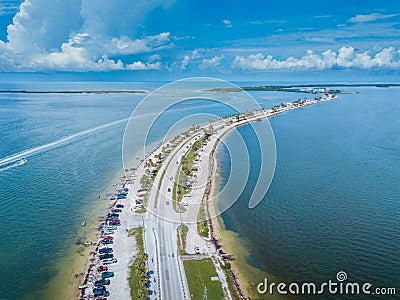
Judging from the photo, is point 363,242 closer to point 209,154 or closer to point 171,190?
point 171,190

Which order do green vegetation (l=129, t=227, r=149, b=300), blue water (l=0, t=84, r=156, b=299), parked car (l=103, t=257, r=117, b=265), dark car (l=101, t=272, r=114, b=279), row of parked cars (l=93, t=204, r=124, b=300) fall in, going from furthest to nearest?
1. blue water (l=0, t=84, r=156, b=299)
2. parked car (l=103, t=257, r=117, b=265)
3. dark car (l=101, t=272, r=114, b=279)
4. row of parked cars (l=93, t=204, r=124, b=300)
5. green vegetation (l=129, t=227, r=149, b=300)

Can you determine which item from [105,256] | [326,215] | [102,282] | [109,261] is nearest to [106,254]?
[105,256]

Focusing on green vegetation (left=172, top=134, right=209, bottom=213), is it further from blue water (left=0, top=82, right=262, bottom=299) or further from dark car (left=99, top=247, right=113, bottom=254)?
dark car (left=99, top=247, right=113, bottom=254)

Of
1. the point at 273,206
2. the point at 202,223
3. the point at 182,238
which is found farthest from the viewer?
the point at 273,206

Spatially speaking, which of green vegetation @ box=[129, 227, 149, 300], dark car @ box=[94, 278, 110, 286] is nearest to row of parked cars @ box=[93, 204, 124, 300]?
dark car @ box=[94, 278, 110, 286]

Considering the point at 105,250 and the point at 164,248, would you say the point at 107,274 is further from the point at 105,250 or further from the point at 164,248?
the point at 164,248

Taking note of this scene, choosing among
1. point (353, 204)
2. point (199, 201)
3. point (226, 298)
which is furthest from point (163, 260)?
point (353, 204)

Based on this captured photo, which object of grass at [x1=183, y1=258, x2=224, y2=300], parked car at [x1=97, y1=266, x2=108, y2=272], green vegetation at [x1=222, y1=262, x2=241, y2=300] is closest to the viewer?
grass at [x1=183, y1=258, x2=224, y2=300]
